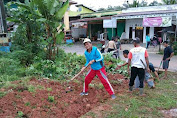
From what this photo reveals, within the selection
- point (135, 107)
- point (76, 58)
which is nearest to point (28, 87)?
point (135, 107)

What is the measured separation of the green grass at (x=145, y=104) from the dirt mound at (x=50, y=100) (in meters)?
0.47

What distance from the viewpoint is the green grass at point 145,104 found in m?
3.69

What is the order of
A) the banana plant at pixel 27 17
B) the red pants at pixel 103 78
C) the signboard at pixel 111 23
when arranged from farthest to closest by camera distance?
the signboard at pixel 111 23
the banana plant at pixel 27 17
the red pants at pixel 103 78

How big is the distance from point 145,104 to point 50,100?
239 cm

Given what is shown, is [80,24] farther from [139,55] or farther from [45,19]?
[139,55]

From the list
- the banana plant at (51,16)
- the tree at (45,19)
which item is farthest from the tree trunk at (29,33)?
the banana plant at (51,16)

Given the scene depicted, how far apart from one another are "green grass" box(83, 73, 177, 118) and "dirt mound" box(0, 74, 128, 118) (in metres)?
0.47

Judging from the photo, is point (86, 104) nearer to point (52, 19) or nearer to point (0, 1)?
point (52, 19)

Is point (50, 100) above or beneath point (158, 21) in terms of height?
beneath

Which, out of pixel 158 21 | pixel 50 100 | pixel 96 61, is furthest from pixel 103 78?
pixel 158 21

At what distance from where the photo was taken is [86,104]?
4.30m

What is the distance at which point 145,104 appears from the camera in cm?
413

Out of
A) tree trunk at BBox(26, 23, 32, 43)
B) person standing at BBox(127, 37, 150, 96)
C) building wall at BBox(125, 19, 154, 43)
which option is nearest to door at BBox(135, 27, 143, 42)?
building wall at BBox(125, 19, 154, 43)

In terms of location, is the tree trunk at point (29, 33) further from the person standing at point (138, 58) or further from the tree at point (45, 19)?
the person standing at point (138, 58)
